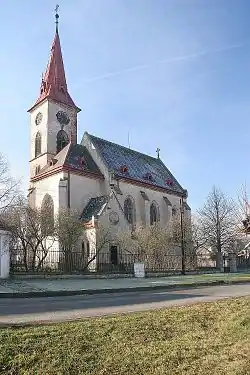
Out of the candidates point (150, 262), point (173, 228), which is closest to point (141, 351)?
point (150, 262)

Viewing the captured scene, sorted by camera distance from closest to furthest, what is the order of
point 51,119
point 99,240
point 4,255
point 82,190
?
point 4,255
point 99,240
point 82,190
point 51,119

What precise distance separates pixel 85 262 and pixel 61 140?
21.3m

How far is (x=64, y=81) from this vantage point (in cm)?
5306

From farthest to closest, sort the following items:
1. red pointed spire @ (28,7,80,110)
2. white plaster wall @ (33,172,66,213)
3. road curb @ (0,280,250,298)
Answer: red pointed spire @ (28,7,80,110)
white plaster wall @ (33,172,66,213)
road curb @ (0,280,250,298)

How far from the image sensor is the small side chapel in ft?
132

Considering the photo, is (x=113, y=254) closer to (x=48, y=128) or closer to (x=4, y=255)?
(x=4, y=255)

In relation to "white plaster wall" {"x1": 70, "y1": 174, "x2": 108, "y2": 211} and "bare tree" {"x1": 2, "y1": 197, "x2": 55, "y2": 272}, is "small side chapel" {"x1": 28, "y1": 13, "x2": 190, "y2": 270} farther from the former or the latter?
"bare tree" {"x1": 2, "y1": 197, "x2": 55, "y2": 272}

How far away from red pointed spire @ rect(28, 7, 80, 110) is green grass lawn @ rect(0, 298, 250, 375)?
44998mm

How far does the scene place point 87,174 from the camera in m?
43.1

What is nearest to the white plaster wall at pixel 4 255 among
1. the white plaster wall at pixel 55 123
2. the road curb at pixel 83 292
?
the road curb at pixel 83 292

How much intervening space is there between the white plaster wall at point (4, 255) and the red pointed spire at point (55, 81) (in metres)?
28.8

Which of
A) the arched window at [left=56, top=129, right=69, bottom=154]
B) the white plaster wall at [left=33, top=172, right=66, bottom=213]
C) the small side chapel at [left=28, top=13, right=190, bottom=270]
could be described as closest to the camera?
the small side chapel at [left=28, top=13, right=190, bottom=270]

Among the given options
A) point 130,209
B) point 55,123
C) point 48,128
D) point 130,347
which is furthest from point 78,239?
point 130,347

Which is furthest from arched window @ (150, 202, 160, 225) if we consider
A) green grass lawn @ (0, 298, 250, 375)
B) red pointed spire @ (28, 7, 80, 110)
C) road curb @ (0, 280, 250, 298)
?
green grass lawn @ (0, 298, 250, 375)
